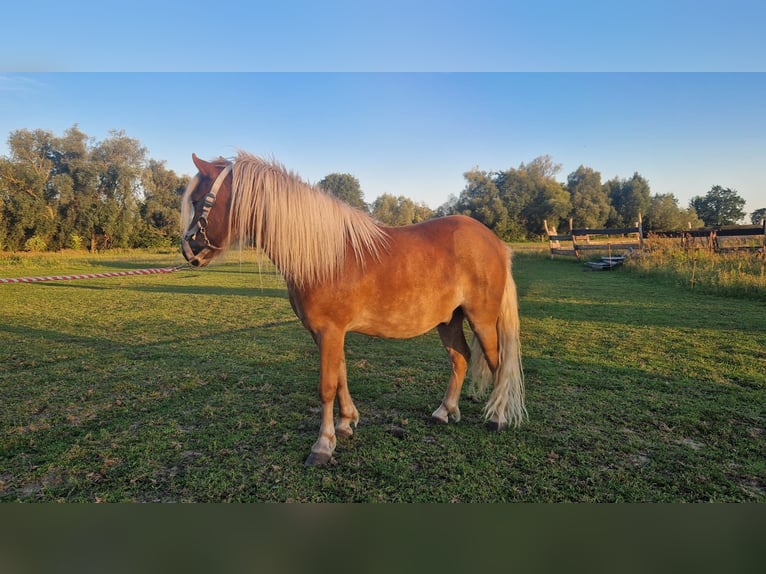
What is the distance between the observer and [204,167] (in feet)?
8.07

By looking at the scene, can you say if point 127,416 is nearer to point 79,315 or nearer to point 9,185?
point 79,315

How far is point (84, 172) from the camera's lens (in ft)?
94.6

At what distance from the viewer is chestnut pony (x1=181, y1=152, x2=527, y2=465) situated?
2488 mm

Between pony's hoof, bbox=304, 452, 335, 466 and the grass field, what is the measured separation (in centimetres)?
8

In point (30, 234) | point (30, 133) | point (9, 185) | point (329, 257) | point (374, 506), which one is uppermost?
point (30, 133)

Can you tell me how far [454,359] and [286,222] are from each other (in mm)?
1835

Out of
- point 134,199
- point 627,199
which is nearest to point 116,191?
point 134,199

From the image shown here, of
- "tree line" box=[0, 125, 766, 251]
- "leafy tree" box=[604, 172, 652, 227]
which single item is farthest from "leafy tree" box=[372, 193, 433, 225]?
"leafy tree" box=[604, 172, 652, 227]

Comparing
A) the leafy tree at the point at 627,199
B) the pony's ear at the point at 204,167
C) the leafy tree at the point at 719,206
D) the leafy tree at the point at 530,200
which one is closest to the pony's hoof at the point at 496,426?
the pony's ear at the point at 204,167

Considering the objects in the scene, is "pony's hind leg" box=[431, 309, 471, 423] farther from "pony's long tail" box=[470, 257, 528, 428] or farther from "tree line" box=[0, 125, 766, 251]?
"tree line" box=[0, 125, 766, 251]

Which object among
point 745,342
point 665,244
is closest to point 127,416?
point 745,342

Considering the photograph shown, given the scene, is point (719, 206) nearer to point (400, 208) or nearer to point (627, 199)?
point (627, 199)

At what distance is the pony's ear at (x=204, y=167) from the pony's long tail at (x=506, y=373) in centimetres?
243

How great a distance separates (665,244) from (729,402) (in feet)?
51.1
